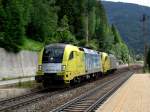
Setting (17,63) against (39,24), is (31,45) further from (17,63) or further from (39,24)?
(17,63)

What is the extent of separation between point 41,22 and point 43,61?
3720 centimetres

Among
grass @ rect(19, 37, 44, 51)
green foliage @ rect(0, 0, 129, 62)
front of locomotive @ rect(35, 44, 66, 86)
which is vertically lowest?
front of locomotive @ rect(35, 44, 66, 86)

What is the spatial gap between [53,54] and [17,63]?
19658mm

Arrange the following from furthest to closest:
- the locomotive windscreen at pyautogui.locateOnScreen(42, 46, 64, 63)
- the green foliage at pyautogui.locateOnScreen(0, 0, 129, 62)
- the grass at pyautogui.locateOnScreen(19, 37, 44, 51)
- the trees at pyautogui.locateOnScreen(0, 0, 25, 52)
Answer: the grass at pyautogui.locateOnScreen(19, 37, 44, 51) < the green foliage at pyautogui.locateOnScreen(0, 0, 129, 62) < the trees at pyautogui.locateOnScreen(0, 0, 25, 52) < the locomotive windscreen at pyautogui.locateOnScreen(42, 46, 64, 63)

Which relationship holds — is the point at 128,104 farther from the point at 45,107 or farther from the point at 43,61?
the point at 43,61

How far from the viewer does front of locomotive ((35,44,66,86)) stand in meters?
31.5

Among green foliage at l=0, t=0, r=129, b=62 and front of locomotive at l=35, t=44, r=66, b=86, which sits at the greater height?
green foliage at l=0, t=0, r=129, b=62

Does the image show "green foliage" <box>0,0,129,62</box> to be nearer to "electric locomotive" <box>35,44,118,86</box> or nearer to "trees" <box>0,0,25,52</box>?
"trees" <box>0,0,25,52</box>

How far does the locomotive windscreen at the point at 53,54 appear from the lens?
32.2m

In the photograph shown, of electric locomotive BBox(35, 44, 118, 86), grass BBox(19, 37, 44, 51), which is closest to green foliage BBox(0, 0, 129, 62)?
grass BBox(19, 37, 44, 51)

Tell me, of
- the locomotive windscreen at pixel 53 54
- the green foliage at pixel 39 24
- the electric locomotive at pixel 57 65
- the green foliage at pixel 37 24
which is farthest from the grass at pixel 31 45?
the locomotive windscreen at pixel 53 54

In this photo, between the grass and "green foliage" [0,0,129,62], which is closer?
"green foliage" [0,0,129,62]

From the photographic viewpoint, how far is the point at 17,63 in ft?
169

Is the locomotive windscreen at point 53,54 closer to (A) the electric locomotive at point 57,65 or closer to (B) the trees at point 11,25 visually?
(A) the electric locomotive at point 57,65
